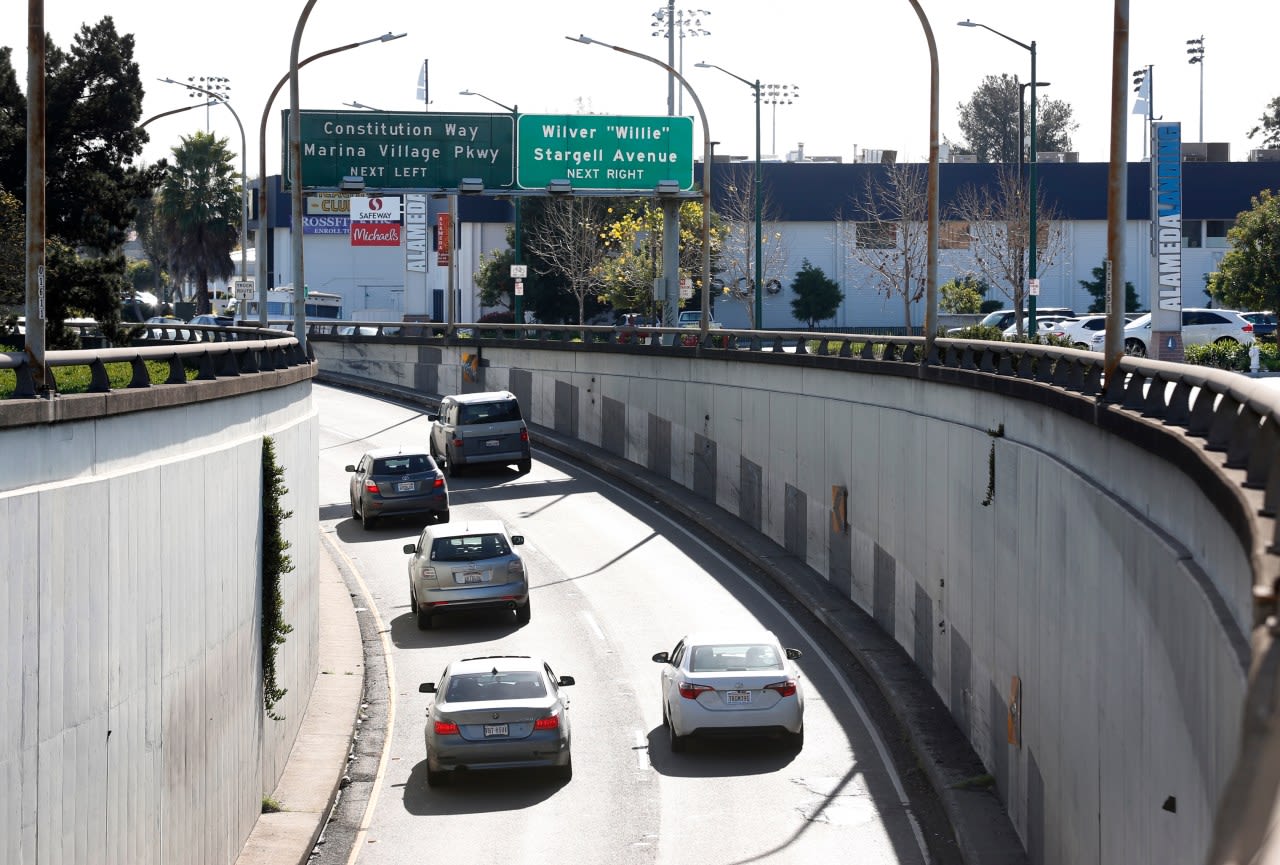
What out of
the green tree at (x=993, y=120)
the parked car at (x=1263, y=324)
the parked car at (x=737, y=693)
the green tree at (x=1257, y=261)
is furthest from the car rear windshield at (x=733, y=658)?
the green tree at (x=993, y=120)

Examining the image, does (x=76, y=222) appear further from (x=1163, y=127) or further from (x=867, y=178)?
(x=867, y=178)

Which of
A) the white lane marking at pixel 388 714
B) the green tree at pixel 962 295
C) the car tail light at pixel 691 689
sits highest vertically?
→ the green tree at pixel 962 295

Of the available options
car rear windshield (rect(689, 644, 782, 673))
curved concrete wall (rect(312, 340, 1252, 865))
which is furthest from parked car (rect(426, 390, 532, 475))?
car rear windshield (rect(689, 644, 782, 673))

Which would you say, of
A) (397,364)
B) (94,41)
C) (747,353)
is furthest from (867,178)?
(94,41)

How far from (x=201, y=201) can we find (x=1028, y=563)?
239 feet

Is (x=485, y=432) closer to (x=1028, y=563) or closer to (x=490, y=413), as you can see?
(x=490, y=413)

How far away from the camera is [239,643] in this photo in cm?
1881

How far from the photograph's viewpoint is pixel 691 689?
2242cm

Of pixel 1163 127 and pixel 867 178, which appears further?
pixel 867 178

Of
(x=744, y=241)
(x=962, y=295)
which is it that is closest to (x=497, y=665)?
(x=962, y=295)

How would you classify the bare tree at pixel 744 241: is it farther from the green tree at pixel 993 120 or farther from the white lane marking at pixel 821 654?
the green tree at pixel 993 120

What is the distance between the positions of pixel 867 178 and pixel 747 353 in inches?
1644

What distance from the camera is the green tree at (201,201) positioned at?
8506 centimetres

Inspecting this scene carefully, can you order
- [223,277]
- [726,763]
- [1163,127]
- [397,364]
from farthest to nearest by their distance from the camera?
[223,277] → [397,364] → [1163,127] → [726,763]
